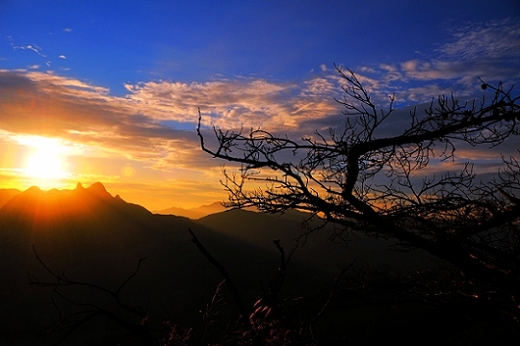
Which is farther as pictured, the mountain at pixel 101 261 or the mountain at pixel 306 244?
the mountain at pixel 306 244

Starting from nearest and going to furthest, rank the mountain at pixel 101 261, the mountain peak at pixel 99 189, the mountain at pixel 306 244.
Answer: the mountain at pixel 101 261 → the mountain at pixel 306 244 → the mountain peak at pixel 99 189

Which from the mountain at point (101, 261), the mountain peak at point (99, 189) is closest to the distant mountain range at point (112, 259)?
the mountain at point (101, 261)

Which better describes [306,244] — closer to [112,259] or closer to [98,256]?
[112,259]

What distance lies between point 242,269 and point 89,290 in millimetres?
28155

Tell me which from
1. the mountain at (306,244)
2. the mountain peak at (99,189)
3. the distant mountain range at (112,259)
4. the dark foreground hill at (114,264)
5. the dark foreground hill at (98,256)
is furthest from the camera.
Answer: the mountain peak at (99,189)

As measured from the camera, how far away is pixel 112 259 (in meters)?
84.2

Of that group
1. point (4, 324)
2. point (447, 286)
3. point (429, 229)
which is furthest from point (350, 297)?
point (4, 324)

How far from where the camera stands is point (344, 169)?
3953 millimetres

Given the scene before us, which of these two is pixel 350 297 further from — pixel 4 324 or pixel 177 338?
pixel 4 324

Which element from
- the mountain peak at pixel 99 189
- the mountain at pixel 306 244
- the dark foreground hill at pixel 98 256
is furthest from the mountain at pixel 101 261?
the mountain at pixel 306 244

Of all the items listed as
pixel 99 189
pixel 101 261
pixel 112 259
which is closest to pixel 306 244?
pixel 112 259

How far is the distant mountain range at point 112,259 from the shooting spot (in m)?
61.2

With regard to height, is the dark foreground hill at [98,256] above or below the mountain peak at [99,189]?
below

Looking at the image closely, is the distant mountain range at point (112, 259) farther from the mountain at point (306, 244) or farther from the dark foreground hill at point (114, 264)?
the mountain at point (306, 244)
